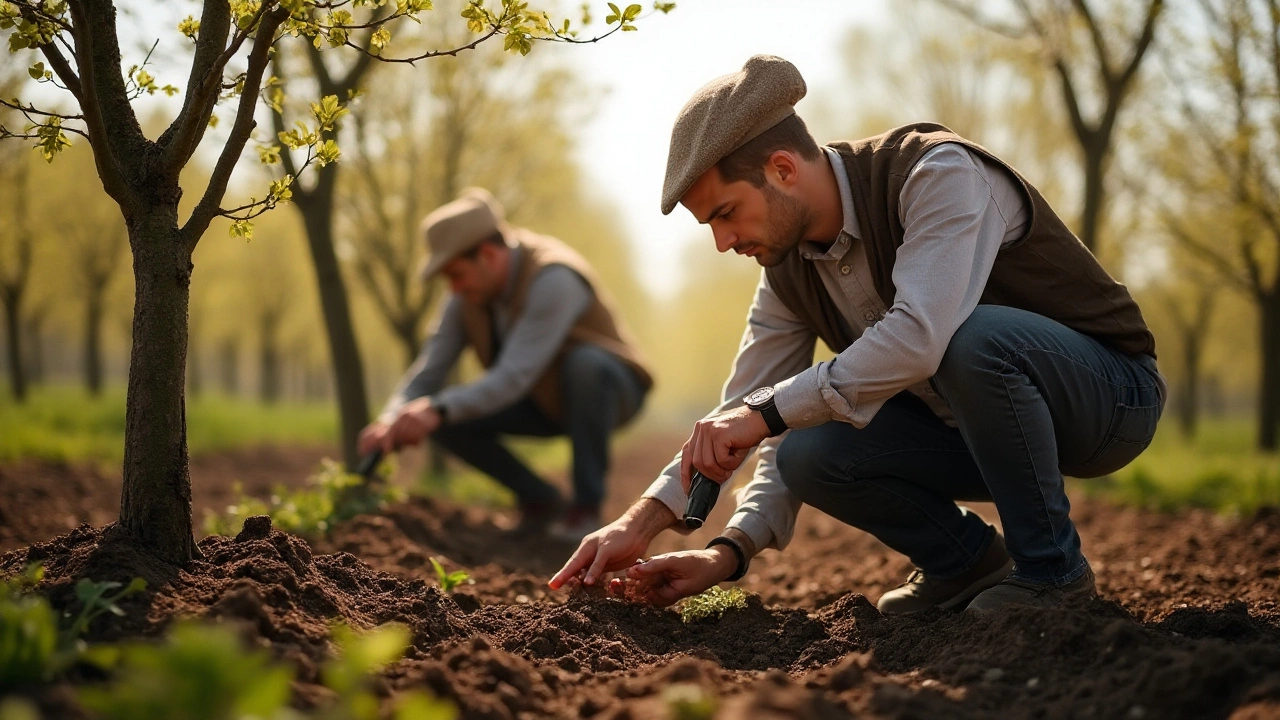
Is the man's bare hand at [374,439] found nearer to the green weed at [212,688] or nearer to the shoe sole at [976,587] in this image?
the shoe sole at [976,587]

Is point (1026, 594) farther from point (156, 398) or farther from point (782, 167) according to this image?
point (156, 398)

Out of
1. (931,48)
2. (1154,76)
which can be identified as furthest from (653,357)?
(1154,76)

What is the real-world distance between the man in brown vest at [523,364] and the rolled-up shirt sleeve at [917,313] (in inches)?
112

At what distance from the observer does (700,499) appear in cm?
257

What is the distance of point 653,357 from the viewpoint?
3931cm

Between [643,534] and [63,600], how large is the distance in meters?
1.47

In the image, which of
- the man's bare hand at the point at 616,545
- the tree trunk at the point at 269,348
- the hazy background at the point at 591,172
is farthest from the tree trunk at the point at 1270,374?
the tree trunk at the point at 269,348

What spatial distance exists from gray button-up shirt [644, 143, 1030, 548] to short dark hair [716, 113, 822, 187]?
0.18m

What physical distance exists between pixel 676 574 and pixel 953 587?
91cm

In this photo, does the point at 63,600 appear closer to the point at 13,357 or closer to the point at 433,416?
the point at 433,416

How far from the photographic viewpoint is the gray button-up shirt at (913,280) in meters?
2.45

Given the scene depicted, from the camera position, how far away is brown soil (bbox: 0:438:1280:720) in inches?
69.7

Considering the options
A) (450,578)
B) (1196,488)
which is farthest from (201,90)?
(1196,488)

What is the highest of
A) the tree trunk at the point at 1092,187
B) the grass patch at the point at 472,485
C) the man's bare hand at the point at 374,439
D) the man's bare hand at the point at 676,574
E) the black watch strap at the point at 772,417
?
the tree trunk at the point at 1092,187
